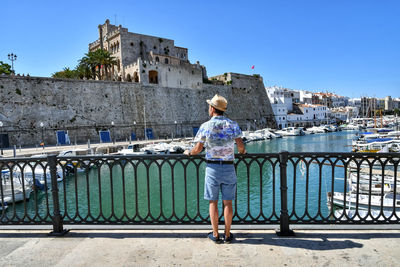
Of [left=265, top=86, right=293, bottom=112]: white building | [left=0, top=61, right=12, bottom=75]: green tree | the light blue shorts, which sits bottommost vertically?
the light blue shorts

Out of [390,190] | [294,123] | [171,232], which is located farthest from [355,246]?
[294,123]

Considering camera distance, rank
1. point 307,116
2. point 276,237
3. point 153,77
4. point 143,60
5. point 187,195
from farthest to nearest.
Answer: point 307,116
point 153,77
point 143,60
point 187,195
point 276,237

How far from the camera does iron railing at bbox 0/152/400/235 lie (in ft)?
12.0

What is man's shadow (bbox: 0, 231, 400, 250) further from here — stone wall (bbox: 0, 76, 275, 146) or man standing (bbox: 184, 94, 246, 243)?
stone wall (bbox: 0, 76, 275, 146)

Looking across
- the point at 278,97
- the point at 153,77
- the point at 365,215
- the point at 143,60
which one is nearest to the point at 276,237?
the point at 365,215

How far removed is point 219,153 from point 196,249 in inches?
45.6

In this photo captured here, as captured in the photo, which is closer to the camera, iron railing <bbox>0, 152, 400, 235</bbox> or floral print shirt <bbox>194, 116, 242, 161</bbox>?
floral print shirt <bbox>194, 116, 242, 161</bbox>

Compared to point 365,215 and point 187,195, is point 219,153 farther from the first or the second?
point 187,195

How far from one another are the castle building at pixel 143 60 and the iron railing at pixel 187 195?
2344cm

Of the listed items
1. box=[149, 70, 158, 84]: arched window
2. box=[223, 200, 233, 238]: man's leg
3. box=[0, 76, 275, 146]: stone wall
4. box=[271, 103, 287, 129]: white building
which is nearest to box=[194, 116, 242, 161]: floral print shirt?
box=[223, 200, 233, 238]: man's leg

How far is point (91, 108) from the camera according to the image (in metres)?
34.2

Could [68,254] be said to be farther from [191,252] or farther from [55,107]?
[55,107]

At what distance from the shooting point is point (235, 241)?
332 cm

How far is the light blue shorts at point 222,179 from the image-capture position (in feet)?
10.5
